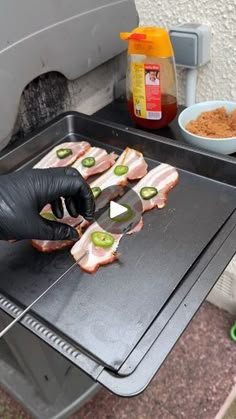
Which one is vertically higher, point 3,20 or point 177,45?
point 3,20

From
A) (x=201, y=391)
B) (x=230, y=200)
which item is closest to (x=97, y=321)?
(x=230, y=200)

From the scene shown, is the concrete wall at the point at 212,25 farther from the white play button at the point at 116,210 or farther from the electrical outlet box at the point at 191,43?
the white play button at the point at 116,210

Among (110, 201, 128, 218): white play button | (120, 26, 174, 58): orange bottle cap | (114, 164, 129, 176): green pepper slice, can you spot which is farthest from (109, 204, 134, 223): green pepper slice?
(120, 26, 174, 58): orange bottle cap

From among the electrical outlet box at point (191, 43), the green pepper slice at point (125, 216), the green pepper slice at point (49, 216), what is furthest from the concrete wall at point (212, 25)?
the green pepper slice at point (49, 216)

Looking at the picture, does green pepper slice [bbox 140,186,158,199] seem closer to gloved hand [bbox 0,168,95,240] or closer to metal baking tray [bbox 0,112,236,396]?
metal baking tray [bbox 0,112,236,396]

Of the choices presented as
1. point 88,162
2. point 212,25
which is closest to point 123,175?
point 88,162

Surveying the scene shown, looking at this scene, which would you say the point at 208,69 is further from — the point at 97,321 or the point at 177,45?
the point at 97,321
